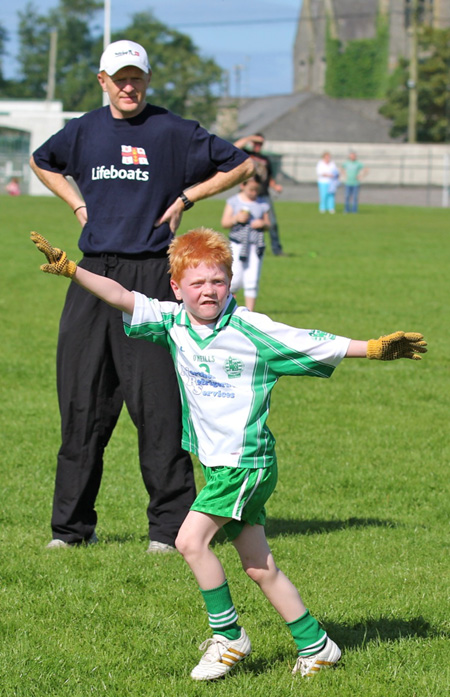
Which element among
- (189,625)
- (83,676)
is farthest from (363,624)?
(83,676)

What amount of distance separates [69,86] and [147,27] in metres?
11.6

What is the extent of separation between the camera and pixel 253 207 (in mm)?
13391

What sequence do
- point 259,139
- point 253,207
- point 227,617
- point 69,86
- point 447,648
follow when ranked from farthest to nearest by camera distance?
point 69,86
point 259,139
point 253,207
point 447,648
point 227,617

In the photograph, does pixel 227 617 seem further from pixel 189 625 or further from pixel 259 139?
pixel 259 139

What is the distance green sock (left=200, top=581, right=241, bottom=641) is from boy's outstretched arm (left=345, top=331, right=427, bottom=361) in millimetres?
1013

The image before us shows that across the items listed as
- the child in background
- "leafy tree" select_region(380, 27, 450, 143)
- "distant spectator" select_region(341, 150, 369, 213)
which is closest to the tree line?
"leafy tree" select_region(380, 27, 450, 143)

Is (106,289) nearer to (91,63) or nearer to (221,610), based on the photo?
(221,610)

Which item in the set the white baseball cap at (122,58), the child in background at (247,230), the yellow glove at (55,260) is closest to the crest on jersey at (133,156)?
the white baseball cap at (122,58)

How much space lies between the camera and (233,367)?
3930 mm

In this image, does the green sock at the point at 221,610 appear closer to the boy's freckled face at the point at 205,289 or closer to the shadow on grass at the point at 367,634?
the shadow on grass at the point at 367,634

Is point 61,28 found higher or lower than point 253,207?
higher

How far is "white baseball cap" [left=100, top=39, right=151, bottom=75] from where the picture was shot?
5.29 m

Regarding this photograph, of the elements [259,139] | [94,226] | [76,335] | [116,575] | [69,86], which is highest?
[69,86]

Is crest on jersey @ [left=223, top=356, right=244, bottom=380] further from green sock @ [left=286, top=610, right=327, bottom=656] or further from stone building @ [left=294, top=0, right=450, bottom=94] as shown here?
stone building @ [left=294, top=0, right=450, bottom=94]
